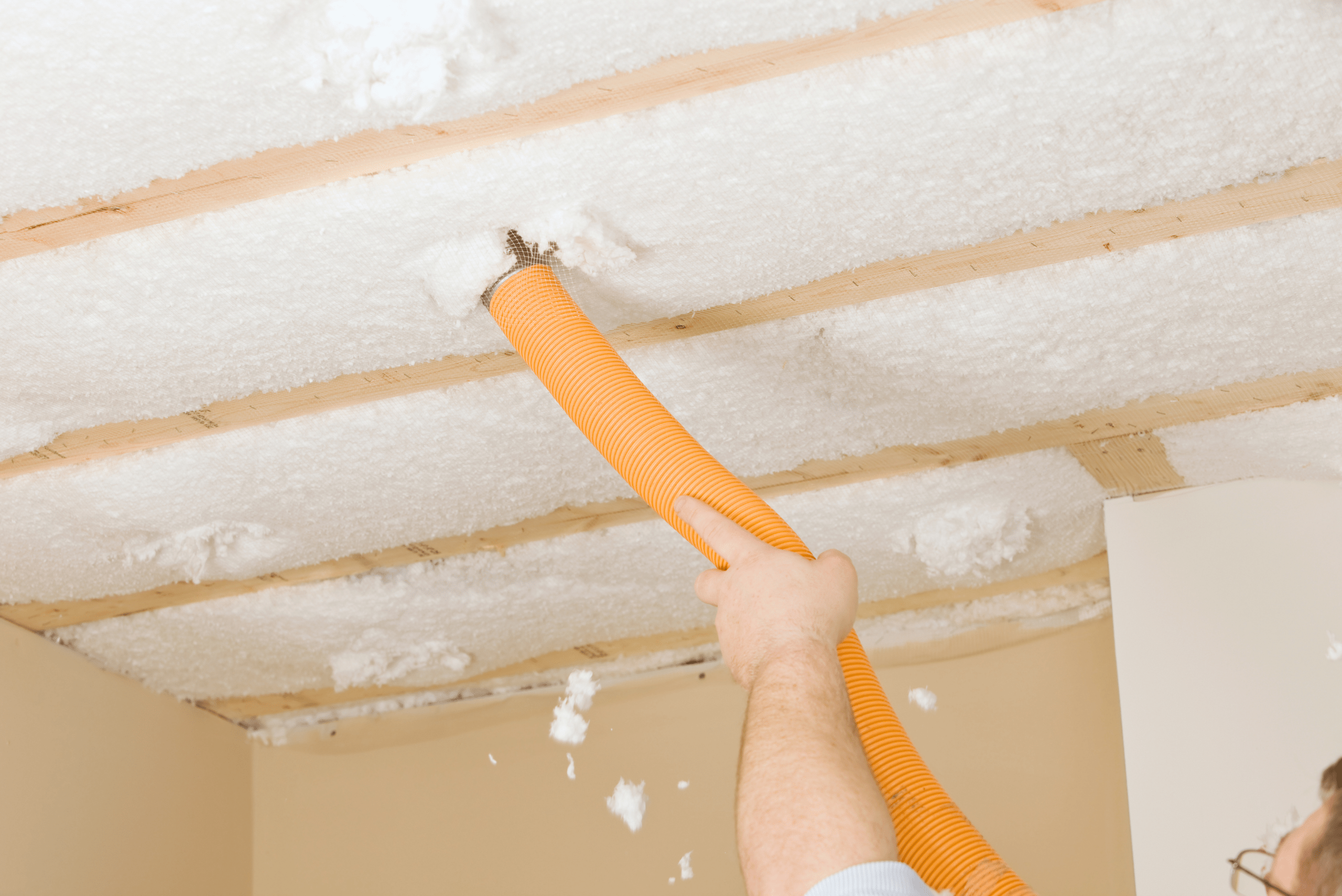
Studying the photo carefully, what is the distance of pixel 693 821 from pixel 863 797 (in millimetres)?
2005

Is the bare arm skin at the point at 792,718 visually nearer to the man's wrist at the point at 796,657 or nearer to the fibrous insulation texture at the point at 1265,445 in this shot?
the man's wrist at the point at 796,657

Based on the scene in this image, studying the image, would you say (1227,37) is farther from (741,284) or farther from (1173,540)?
(1173,540)

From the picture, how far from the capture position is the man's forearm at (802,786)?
0.99 m

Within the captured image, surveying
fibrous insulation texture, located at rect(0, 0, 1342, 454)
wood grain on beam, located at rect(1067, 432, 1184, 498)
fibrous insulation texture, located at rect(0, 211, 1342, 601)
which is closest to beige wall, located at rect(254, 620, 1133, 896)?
wood grain on beam, located at rect(1067, 432, 1184, 498)

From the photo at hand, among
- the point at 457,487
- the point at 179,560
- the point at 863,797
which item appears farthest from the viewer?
the point at 179,560

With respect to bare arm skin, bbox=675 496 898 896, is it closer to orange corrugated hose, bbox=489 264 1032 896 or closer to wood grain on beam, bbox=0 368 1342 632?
orange corrugated hose, bbox=489 264 1032 896

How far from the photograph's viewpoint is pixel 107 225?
4.85 feet

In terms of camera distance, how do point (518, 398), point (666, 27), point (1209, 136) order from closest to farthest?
1. point (666, 27)
2. point (1209, 136)
3. point (518, 398)

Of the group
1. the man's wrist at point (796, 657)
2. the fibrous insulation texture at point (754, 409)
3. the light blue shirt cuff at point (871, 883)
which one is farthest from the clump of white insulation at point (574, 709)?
the light blue shirt cuff at point (871, 883)

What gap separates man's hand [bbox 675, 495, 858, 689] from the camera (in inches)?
45.5

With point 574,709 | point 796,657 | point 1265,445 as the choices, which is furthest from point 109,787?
point 1265,445

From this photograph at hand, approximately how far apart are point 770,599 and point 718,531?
0.12 m

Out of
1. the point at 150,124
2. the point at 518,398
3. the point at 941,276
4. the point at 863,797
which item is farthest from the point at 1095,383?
the point at 150,124

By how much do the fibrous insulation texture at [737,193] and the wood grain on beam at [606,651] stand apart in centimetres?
135
